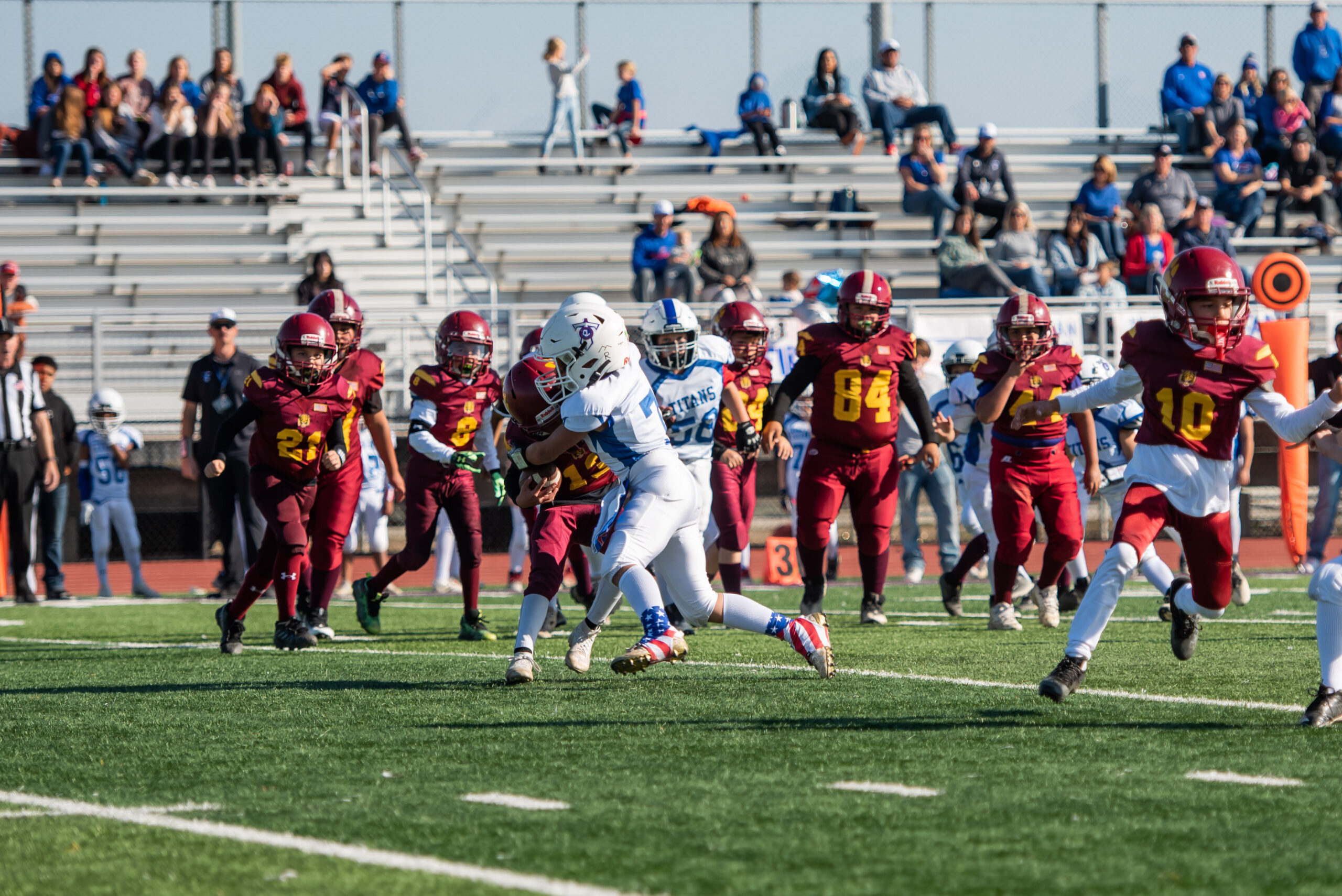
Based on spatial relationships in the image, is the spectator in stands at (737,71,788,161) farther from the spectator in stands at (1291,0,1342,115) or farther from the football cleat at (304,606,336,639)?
the football cleat at (304,606,336,639)

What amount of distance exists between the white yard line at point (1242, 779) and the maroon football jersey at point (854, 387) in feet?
16.1

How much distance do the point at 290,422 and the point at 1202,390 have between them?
4615 mm

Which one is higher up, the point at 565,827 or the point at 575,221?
the point at 575,221

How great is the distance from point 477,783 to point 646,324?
4097 mm

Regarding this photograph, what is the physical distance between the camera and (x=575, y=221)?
65.5 feet

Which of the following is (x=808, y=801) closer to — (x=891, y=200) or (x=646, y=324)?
(x=646, y=324)

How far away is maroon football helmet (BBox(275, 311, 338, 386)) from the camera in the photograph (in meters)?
8.40

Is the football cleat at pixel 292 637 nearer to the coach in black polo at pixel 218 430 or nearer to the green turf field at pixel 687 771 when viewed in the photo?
the green turf field at pixel 687 771

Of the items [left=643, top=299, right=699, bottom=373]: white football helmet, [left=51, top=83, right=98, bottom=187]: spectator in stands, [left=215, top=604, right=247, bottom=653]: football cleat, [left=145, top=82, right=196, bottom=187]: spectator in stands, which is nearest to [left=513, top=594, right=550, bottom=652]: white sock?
[left=643, top=299, right=699, bottom=373]: white football helmet

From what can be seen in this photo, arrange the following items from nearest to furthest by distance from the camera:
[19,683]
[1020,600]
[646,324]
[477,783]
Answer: [477,783]
[19,683]
[646,324]
[1020,600]

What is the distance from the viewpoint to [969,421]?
10516mm

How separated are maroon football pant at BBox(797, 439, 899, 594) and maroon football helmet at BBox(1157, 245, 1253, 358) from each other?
11.8 feet

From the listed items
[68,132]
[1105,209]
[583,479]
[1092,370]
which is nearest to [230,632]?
[583,479]

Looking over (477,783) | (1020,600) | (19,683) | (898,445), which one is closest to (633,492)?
(477,783)
